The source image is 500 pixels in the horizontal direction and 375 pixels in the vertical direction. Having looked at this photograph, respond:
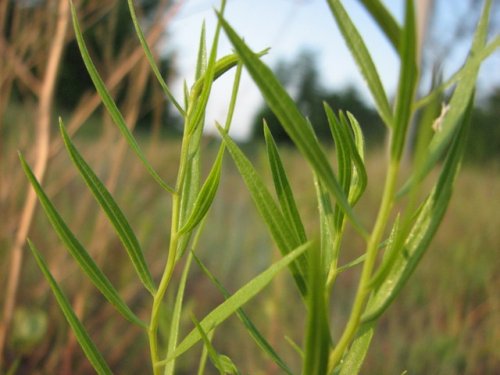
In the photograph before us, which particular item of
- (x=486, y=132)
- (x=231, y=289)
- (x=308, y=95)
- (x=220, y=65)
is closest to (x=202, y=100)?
(x=220, y=65)

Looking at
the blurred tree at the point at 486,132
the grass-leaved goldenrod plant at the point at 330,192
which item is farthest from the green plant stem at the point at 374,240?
the blurred tree at the point at 486,132

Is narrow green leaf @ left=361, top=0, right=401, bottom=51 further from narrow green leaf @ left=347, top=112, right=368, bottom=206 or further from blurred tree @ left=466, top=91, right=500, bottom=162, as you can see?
blurred tree @ left=466, top=91, right=500, bottom=162

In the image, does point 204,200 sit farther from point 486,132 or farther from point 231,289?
point 486,132

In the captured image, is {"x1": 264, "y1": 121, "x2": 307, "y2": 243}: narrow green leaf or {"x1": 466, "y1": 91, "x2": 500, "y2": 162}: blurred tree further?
{"x1": 466, "y1": 91, "x2": 500, "y2": 162}: blurred tree

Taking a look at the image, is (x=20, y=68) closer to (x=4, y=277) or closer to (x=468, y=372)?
(x=4, y=277)

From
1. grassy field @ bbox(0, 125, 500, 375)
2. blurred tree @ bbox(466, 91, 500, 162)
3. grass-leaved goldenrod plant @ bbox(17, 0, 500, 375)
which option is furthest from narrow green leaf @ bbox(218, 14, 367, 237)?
blurred tree @ bbox(466, 91, 500, 162)

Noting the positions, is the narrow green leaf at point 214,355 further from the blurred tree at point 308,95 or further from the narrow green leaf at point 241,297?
the blurred tree at point 308,95
